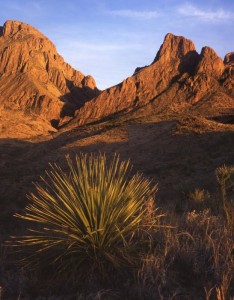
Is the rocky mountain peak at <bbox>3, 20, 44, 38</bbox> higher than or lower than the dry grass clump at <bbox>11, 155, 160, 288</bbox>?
higher

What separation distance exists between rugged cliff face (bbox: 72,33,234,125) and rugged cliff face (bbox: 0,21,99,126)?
486 inches

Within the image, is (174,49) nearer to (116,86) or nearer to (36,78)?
(116,86)

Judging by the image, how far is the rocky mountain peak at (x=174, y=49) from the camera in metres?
95.6

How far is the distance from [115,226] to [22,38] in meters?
127

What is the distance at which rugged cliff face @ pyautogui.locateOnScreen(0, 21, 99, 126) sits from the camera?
9412 centimetres

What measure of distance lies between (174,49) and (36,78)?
36725mm

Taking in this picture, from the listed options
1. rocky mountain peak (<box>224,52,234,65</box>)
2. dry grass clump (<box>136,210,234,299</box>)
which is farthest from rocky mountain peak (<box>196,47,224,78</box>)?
dry grass clump (<box>136,210,234,299</box>)

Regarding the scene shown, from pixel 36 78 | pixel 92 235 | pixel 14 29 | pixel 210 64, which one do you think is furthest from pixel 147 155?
pixel 14 29

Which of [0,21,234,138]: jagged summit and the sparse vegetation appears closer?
the sparse vegetation

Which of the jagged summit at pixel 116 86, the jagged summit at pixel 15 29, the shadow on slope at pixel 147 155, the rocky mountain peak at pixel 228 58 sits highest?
the jagged summit at pixel 15 29

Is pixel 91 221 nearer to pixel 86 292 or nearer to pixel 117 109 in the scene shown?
pixel 86 292

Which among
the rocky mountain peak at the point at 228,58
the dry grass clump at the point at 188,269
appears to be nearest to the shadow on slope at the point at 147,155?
the dry grass clump at the point at 188,269

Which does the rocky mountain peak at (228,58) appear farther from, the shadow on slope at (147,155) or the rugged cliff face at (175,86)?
the shadow on slope at (147,155)

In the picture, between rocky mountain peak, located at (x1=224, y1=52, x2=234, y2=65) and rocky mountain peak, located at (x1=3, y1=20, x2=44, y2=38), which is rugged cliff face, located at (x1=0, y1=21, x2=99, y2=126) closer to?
rocky mountain peak, located at (x1=3, y1=20, x2=44, y2=38)
